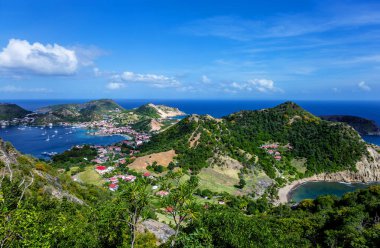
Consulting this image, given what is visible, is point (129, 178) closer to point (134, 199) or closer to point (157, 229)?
point (157, 229)

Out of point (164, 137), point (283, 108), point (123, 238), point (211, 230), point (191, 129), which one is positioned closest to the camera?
point (123, 238)

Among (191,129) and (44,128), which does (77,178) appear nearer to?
(191,129)

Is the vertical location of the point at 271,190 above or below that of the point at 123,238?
below

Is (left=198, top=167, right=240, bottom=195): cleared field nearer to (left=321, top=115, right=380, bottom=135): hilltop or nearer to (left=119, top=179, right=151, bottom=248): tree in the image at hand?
(left=119, top=179, right=151, bottom=248): tree

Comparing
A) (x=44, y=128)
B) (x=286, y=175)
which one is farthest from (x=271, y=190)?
(x=44, y=128)

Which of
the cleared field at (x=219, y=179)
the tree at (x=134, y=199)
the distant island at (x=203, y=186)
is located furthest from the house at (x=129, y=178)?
the tree at (x=134, y=199)

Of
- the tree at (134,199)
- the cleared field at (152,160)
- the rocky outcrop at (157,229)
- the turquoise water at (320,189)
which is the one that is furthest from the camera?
the cleared field at (152,160)

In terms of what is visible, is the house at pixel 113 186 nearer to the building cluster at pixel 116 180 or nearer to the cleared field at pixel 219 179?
the building cluster at pixel 116 180
